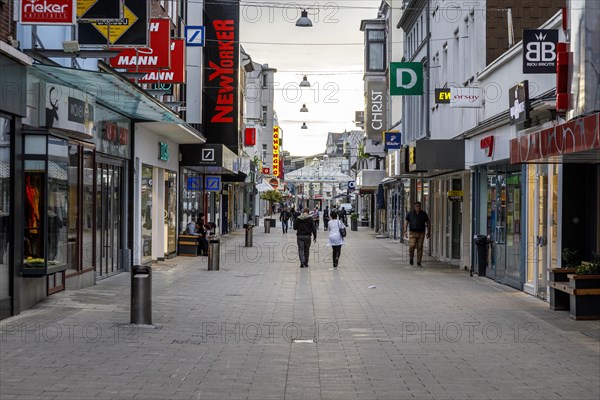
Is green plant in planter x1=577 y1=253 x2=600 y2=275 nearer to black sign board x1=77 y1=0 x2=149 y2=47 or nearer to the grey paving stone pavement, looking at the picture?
the grey paving stone pavement

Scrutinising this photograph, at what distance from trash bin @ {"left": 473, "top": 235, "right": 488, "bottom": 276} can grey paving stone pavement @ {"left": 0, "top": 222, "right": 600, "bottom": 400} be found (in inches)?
113

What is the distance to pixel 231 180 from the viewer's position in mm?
46969

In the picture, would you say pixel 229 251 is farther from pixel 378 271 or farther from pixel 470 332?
pixel 470 332

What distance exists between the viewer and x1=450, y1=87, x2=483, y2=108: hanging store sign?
21.6 m

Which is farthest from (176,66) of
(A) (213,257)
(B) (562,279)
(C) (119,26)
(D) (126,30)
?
(B) (562,279)

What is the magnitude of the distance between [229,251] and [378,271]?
34.6 ft

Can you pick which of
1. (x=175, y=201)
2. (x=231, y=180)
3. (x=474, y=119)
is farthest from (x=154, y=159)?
(x=231, y=180)

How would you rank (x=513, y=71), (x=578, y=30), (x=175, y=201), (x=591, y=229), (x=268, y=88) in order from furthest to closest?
(x=268, y=88) < (x=175, y=201) < (x=513, y=71) < (x=591, y=229) < (x=578, y=30)

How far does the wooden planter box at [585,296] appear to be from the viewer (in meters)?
13.5

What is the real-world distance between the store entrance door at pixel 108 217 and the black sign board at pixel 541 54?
9.35m

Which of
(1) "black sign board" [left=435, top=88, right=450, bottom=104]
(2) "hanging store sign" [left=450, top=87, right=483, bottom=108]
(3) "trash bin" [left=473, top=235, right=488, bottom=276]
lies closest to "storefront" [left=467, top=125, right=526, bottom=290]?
(3) "trash bin" [left=473, top=235, right=488, bottom=276]

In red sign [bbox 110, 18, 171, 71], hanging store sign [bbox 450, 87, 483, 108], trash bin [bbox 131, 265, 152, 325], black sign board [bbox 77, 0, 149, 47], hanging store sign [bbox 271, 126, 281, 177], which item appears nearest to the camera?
trash bin [bbox 131, 265, 152, 325]

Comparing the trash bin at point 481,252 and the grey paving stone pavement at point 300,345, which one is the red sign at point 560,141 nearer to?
the grey paving stone pavement at point 300,345

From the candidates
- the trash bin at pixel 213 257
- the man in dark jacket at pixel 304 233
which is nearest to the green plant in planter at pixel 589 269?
the trash bin at pixel 213 257
